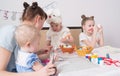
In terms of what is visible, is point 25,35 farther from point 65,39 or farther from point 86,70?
point 65,39

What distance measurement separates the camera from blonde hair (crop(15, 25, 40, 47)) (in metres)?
0.92

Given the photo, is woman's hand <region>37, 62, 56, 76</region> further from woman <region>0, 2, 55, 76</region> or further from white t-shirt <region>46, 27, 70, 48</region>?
white t-shirt <region>46, 27, 70, 48</region>

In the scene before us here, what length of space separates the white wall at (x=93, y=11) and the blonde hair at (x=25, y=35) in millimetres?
1201

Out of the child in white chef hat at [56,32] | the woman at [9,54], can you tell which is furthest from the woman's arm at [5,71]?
the child in white chef hat at [56,32]

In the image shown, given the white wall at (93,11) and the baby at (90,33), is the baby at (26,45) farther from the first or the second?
the white wall at (93,11)

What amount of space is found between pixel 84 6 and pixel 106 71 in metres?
1.65

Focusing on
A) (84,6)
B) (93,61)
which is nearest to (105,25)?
(84,6)

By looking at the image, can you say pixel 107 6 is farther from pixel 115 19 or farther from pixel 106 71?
pixel 106 71

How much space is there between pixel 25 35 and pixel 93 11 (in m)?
1.70

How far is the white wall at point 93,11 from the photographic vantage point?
2.12 meters

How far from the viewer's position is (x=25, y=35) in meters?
0.92

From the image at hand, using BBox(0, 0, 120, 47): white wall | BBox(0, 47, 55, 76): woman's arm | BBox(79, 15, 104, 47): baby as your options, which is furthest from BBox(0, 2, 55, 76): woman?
BBox(0, 0, 120, 47): white wall

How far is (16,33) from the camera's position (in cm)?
95

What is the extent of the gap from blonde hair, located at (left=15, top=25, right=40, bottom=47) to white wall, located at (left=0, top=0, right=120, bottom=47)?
120 centimetres
